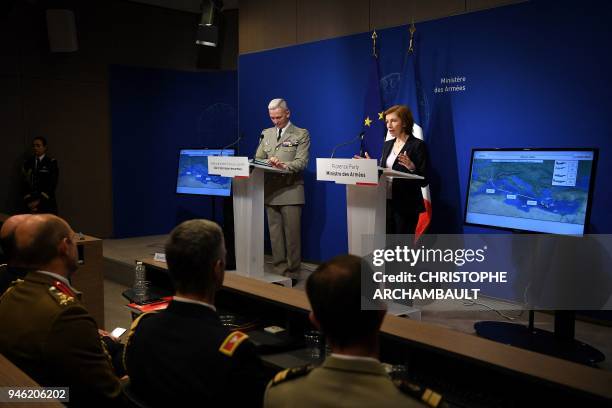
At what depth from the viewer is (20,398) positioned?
4.99ft

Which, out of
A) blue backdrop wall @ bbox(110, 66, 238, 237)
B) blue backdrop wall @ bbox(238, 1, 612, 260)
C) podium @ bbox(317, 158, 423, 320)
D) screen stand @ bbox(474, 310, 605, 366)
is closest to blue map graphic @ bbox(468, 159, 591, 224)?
podium @ bbox(317, 158, 423, 320)

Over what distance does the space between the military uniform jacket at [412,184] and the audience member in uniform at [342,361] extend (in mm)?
2857

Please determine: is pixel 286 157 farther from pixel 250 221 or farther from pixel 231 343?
pixel 231 343

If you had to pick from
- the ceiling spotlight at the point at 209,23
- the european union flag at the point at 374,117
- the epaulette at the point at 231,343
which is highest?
the ceiling spotlight at the point at 209,23

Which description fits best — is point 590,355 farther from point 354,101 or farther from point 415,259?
point 354,101

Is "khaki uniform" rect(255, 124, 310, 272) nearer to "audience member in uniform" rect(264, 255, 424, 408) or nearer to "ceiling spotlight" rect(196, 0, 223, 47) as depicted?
"ceiling spotlight" rect(196, 0, 223, 47)

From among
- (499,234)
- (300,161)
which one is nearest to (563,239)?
(499,234)

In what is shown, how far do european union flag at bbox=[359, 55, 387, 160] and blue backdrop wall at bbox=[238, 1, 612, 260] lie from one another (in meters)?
0.12

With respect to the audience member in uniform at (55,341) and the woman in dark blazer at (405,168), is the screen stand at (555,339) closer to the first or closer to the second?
the woman in dark blazer at (405,168)

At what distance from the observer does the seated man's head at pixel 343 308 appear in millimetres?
1217

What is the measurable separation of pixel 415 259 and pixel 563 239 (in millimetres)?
1327

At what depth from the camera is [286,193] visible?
17.0 feet

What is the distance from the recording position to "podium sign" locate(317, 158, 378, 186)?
367cm

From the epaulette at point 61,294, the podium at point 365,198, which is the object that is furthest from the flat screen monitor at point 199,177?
the epaulette at point 61,294
